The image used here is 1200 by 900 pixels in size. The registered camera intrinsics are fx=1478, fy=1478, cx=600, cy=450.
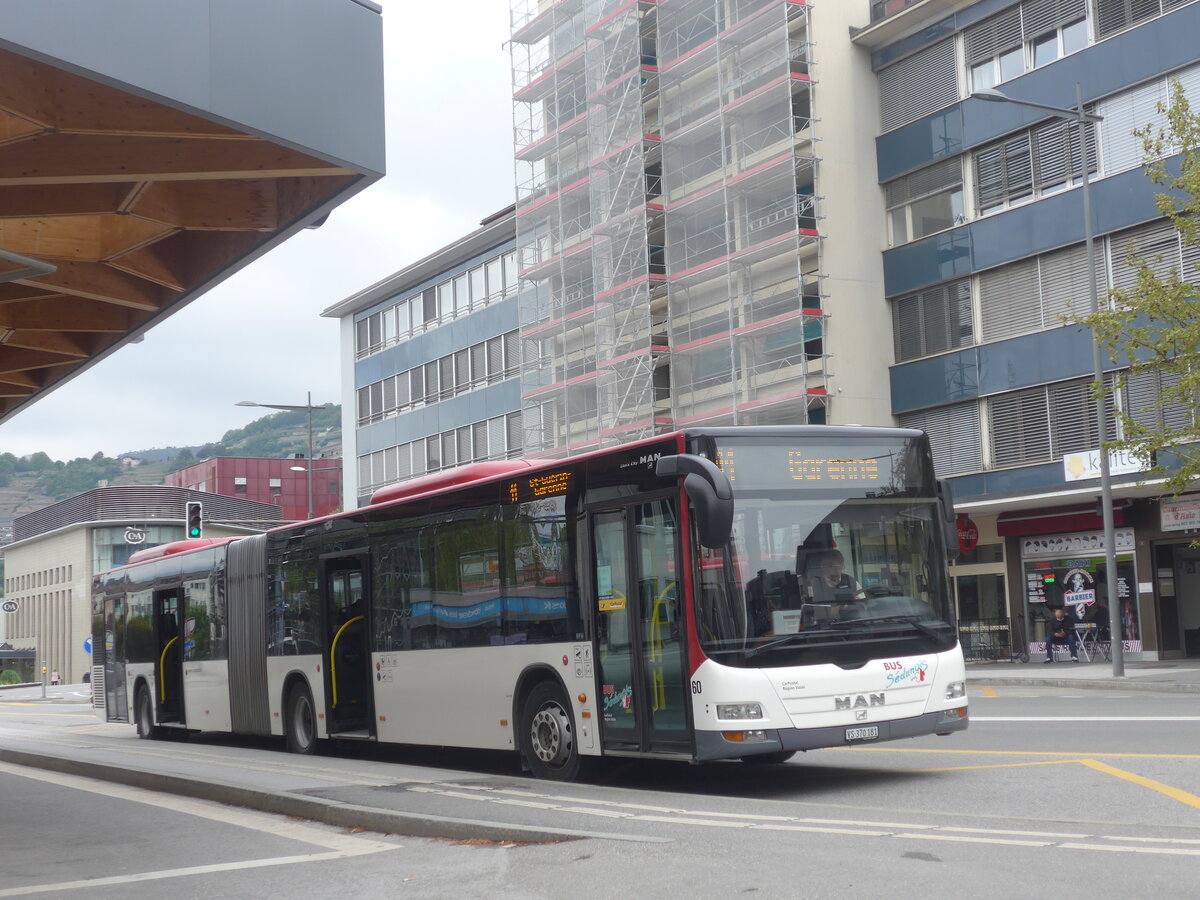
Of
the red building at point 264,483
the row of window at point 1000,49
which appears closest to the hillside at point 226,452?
the red building at point 264,483

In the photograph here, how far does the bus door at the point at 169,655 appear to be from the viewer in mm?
23312

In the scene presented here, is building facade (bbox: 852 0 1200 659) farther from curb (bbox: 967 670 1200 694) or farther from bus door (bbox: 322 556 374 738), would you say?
bus door (bbox: 322 556 374 738)

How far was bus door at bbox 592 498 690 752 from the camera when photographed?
38.0ft

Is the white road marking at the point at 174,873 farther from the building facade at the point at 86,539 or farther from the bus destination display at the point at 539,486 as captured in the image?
the building facade at the point at 86,539

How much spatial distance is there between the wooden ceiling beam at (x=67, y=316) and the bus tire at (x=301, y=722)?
5593 mm

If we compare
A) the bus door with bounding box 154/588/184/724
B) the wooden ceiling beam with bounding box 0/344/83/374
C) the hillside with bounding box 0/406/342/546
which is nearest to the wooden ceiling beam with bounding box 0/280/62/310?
the wooden ceiling beam with bounding box 0/344/83/374

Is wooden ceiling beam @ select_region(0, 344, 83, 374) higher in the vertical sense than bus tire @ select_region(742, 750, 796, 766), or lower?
higher

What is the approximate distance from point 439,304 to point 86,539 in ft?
133

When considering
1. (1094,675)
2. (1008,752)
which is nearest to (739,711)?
(1008,752)

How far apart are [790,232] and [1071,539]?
11018mm

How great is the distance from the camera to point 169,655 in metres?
23.8

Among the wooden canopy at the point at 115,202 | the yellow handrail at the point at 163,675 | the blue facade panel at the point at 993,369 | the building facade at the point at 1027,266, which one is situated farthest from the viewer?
the blue facade panel at the point at 993,369

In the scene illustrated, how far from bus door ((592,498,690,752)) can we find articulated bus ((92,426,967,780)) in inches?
0.7

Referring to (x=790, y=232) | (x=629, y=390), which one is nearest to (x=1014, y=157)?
(x=790, y=232)
